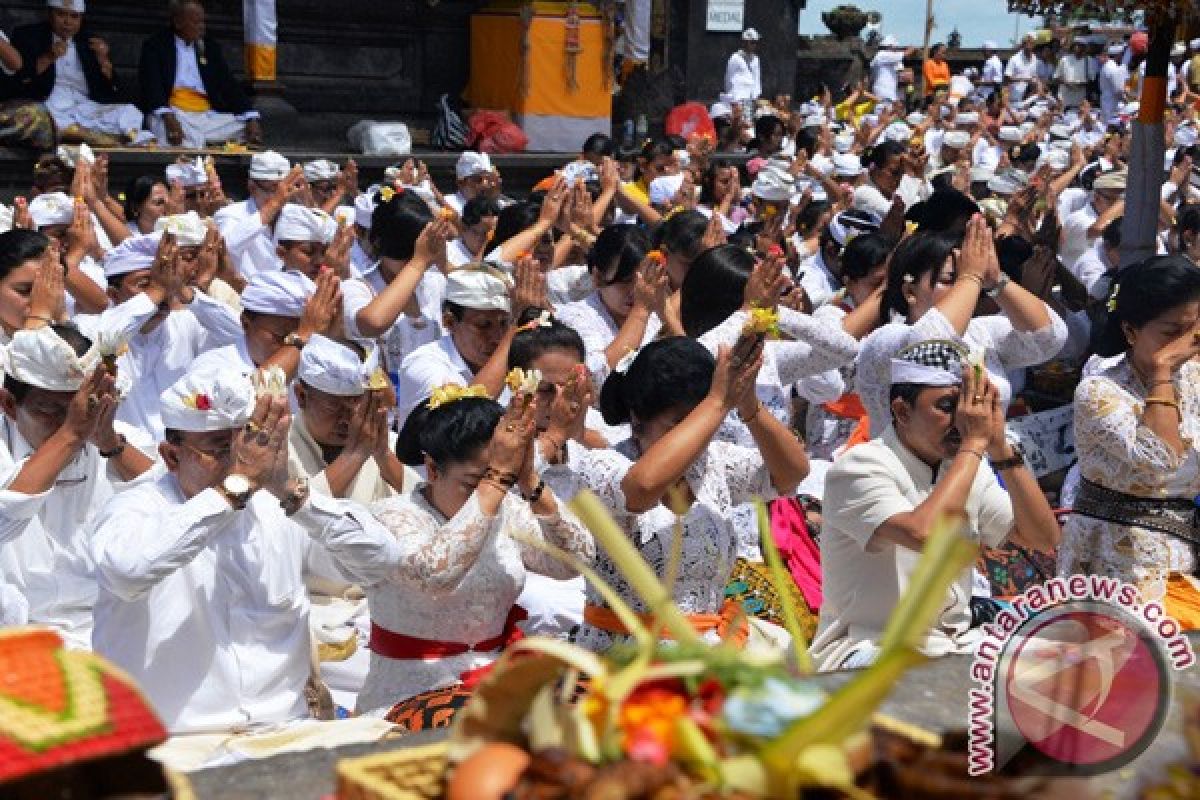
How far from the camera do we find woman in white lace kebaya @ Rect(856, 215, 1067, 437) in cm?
562

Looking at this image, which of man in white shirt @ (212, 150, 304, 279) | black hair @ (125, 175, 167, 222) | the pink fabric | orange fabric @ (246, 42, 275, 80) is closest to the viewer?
the pink fabric

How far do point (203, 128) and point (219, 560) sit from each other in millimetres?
10140

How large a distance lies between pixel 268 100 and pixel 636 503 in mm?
11549

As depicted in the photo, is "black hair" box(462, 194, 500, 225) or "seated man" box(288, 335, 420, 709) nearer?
"seated man" box(288, 335, 420, 709)

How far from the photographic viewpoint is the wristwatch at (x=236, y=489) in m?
3.83

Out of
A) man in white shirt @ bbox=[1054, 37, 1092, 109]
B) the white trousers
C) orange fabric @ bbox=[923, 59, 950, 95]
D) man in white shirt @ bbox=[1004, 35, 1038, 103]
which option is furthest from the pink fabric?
man in white shirt @ bbox=[1054, 37, 1092, 109]

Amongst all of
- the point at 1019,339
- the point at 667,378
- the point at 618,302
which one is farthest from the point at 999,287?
the point at 667,378

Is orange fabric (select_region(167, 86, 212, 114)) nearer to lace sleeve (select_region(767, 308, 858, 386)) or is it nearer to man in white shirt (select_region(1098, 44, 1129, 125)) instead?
lace sleeve (select_region(767, 308, 858, 386))

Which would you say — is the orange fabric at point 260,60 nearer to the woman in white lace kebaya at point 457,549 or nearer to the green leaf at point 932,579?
the woman in white lace kebaya at point 457,549

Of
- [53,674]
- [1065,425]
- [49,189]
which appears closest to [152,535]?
[53,674]

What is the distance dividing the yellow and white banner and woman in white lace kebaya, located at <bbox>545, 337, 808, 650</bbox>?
424 inches

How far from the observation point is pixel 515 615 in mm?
4535

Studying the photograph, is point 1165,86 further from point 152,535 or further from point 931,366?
point 152,535

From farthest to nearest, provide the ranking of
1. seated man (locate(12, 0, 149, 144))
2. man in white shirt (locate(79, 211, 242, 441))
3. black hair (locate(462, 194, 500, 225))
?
seated man (locate(12, 0, 149, 144)) → black hair (locate(462, 194, 500, 225)) → man in white shirt (locate(79, 211, 242, 441))
